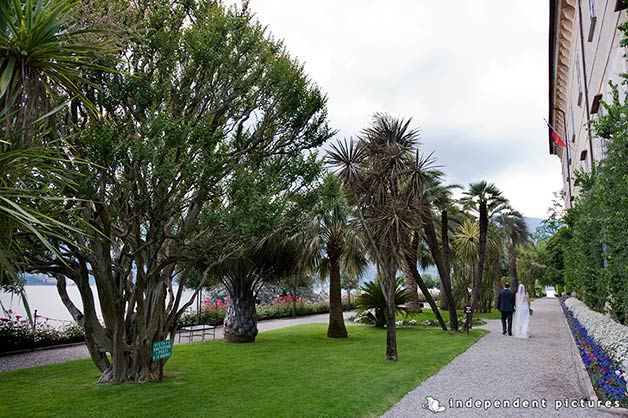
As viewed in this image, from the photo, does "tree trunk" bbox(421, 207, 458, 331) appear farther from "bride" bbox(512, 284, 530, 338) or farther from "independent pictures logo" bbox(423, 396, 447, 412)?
"independent pictures logo" bbox(423, 396, 447, 412)

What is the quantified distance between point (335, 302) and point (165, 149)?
418 inches

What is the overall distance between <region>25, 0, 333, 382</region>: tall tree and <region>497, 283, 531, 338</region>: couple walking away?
32.4 feet

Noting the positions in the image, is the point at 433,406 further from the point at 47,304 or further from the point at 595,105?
the point at 47,304

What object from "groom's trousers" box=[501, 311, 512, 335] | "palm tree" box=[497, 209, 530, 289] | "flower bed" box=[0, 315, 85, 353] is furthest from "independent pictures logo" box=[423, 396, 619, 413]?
"palm tree" box=[497, 209, 530, 289]

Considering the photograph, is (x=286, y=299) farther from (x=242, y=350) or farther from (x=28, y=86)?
(x=28, y=86)

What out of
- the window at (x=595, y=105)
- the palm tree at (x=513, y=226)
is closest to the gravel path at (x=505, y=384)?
the window at (x=595, y=105)

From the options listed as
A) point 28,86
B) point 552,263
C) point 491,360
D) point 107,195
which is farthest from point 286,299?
point 552,263

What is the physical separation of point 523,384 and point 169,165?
7.43 metres

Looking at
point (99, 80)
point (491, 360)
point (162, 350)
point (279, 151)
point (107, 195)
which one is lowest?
point (491, 360)

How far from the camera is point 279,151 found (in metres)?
11.1

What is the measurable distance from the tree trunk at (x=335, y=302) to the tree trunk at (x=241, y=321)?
276cm

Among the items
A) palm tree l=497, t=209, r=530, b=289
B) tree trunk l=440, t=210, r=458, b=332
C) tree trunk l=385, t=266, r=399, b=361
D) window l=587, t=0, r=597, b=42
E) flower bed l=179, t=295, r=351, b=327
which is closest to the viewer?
tree trunk l=385, t=266, r=399, b=361

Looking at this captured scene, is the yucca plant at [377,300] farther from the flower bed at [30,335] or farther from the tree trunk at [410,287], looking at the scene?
the flower bed at [30,335]

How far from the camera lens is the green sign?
922cm
